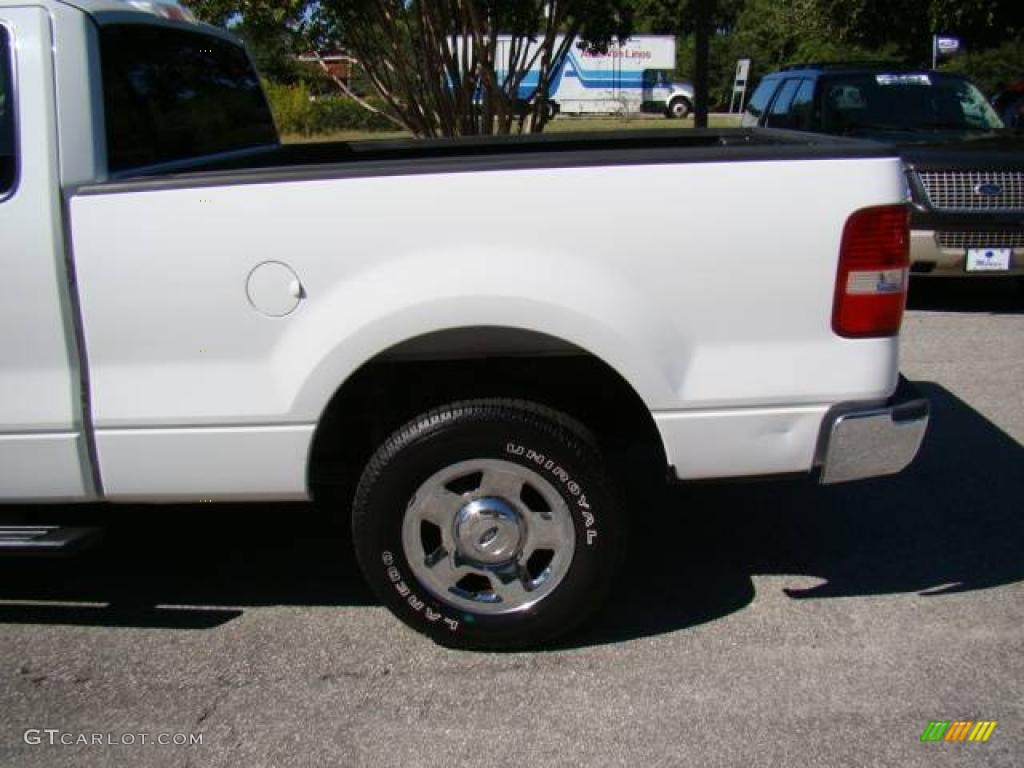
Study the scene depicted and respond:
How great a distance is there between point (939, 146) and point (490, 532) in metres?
6.17

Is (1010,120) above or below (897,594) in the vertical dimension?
above

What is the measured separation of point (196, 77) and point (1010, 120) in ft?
47.4

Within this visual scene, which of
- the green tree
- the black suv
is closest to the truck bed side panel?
the black suv

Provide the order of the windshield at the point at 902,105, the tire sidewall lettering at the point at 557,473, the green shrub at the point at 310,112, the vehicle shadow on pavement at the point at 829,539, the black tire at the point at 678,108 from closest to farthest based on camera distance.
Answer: the tire sidewall lettering at the point at 557,473 → the vehicle shadow on pavement at the point at 829,539 → the windshield at the point at 902,105 → the green shrub at the point at 310,112 → the black tire at the point at 678,108

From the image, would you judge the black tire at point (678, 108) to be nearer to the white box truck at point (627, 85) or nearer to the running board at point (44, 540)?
the white box truck at point (627, 85)

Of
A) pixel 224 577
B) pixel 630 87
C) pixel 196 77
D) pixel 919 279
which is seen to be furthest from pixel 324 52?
pixel 630 87

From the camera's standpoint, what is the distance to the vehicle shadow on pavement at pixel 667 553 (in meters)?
3.77

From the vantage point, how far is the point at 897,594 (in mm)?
3730

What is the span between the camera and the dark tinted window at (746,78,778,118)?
10867 mm

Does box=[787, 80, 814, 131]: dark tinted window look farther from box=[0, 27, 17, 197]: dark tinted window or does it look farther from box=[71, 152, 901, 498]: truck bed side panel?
box=[0, 27, 17, 197]: dark tinted window

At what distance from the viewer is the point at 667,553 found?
4125 millimetres

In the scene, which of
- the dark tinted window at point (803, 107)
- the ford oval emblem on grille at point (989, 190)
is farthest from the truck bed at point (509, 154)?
the dark tinted window at point (803, 107)

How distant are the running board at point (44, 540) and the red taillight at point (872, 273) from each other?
2.42 meters

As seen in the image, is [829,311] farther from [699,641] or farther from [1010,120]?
[1010,120]
